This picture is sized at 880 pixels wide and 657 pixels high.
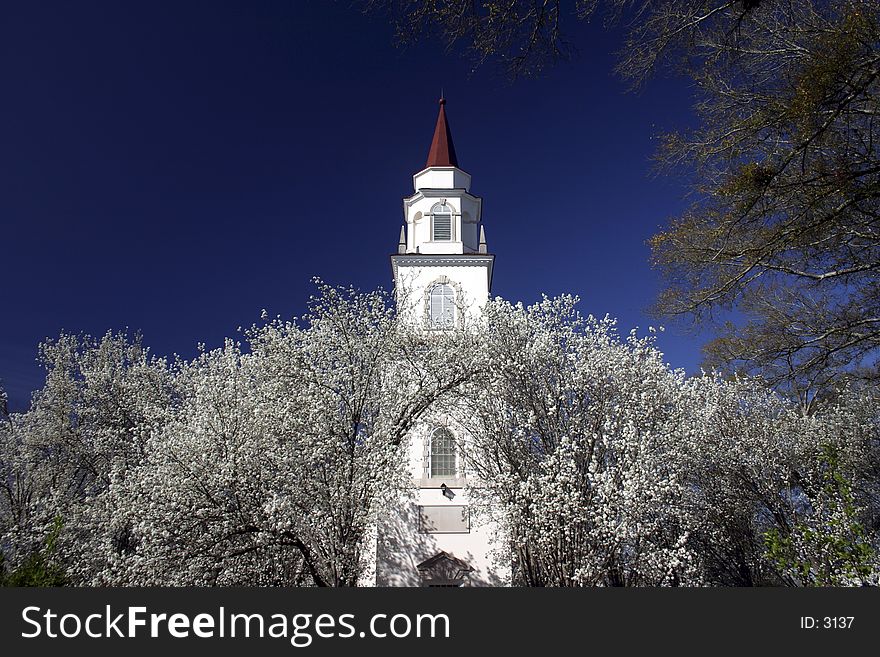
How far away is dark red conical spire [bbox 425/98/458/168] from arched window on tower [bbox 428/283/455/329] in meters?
7.70

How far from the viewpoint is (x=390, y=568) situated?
19.5m

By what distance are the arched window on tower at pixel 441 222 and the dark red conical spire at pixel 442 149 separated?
2.76m

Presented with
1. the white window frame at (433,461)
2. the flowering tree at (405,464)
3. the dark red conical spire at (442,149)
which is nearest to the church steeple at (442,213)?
the dark red conical spire at (442,149)

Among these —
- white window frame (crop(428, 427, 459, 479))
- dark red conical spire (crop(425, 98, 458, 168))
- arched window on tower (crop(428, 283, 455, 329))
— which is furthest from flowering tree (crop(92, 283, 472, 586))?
dark red conical spire (crop(425, 98, 458, 168))

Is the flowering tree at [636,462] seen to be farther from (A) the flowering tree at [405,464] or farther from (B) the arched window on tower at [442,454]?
(B) the arched window on tower at [442,454]

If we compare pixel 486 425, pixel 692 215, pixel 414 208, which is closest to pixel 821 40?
pixel 692 215

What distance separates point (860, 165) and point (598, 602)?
8170 mm

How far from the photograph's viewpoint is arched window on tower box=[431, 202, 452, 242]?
26719 mm

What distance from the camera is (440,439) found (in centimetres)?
2130

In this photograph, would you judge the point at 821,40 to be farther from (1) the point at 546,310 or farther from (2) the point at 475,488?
(2) the point at 475,488

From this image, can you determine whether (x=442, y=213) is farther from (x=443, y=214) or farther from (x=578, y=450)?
(x=578, y=450)

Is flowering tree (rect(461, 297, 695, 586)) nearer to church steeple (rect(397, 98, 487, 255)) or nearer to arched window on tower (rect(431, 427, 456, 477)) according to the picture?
arched window on tower (rect(431, 427, 456, 477))

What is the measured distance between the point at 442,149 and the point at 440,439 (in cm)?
1643

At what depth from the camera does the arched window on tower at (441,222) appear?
1052 inches
